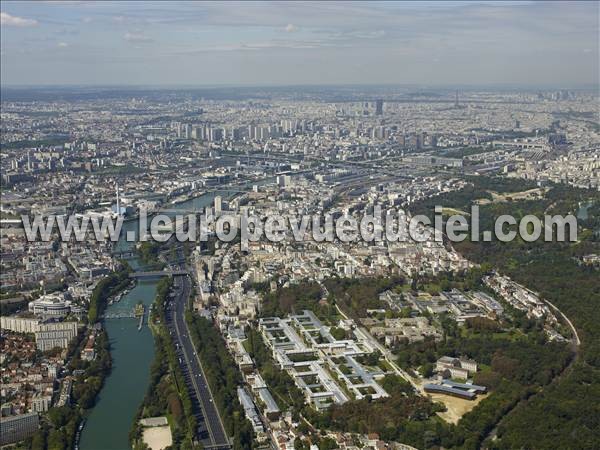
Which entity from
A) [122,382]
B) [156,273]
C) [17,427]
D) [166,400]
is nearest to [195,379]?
[166,400]

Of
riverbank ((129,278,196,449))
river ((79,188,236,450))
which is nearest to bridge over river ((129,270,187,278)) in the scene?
river ((79,188,236,450))

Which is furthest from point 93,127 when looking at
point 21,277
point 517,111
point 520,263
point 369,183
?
point 520,263

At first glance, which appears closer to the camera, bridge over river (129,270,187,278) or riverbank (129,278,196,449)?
riverbank (129,278,196,449)

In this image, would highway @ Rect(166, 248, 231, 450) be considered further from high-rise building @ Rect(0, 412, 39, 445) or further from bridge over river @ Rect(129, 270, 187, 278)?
high-rise building @ Rect(0, 412, 39, 445)

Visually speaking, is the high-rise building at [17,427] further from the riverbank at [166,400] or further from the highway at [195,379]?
the highway at [195,379]

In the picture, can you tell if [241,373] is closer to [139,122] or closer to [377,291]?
[377,291]
